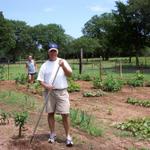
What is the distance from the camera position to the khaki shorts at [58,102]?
821 centimetres

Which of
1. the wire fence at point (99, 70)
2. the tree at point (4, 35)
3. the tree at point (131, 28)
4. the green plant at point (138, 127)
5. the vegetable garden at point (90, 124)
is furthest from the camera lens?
the tree at point (4, 35)

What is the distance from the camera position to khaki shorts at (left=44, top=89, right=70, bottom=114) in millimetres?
8211

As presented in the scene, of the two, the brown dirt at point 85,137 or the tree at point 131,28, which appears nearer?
the brown dirt at point 85,137

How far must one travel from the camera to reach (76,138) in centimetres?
874

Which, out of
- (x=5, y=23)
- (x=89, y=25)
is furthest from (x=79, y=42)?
(x=89, y=25)


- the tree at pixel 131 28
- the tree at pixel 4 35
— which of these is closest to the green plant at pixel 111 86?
the tree at pixel 131 28

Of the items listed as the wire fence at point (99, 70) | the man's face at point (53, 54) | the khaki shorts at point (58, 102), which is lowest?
the wire fence at point (99, 70)

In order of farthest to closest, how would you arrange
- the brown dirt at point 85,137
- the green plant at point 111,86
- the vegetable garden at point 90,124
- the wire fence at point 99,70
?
the wire fence at point 99,70 < the green plant at point 111,86 < the vegetable garden at point 90,124 < the brown dirt at point 85,137

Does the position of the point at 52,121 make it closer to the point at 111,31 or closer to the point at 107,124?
the point at 107,124

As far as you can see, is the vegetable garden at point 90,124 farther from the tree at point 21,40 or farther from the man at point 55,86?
the tree at point 21,40

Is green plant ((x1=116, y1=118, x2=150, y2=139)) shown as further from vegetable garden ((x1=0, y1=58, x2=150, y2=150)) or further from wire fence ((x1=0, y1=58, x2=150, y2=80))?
wire fence ((x1=0, y1=58, x2=150, y2=80))

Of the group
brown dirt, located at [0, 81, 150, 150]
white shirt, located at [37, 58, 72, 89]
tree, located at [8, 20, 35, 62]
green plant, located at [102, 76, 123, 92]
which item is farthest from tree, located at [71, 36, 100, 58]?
white shirt, located at [37, 58, 72, 89]

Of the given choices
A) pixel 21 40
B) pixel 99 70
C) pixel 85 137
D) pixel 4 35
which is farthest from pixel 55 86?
pixel 21 40

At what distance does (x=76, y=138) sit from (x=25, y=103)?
5.38 meters
